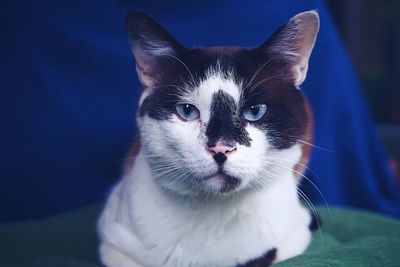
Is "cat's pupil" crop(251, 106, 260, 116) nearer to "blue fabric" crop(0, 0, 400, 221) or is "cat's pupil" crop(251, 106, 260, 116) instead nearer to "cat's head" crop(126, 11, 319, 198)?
"cat's head" crop(126, 11, 319, 198)

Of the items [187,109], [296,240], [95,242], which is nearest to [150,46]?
[187,109]

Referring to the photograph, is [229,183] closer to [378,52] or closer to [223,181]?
[223,181]

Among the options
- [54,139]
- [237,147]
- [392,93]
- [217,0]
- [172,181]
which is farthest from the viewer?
[392,93]

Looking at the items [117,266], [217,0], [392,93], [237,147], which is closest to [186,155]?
[237,147]

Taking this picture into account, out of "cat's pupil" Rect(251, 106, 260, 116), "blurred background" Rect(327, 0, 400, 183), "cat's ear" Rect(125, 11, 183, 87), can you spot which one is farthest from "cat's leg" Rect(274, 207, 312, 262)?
"blurred background" Rect(327, 0, 400, 183)

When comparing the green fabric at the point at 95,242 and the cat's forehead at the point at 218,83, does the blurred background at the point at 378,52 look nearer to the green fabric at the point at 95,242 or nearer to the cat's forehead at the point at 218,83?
the green fabric at the point at 95,242

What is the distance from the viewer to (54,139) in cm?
158

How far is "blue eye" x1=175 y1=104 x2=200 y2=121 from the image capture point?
2.96 ft

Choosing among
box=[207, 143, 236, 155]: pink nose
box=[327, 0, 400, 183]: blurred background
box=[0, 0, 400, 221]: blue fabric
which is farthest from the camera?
box=[327, 0, 400, 183]: blurred background

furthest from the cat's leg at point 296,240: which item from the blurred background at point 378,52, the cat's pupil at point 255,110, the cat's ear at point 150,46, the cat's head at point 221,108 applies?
the blurred background at point 378,52

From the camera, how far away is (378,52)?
207 centimetres

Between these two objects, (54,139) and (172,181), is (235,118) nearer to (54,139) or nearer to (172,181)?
(172,181)

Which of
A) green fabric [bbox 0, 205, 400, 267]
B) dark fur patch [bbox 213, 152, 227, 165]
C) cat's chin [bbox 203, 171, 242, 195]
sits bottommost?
green fabric [bbox 0, 205, 400, 267]

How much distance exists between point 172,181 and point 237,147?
0.52ft
